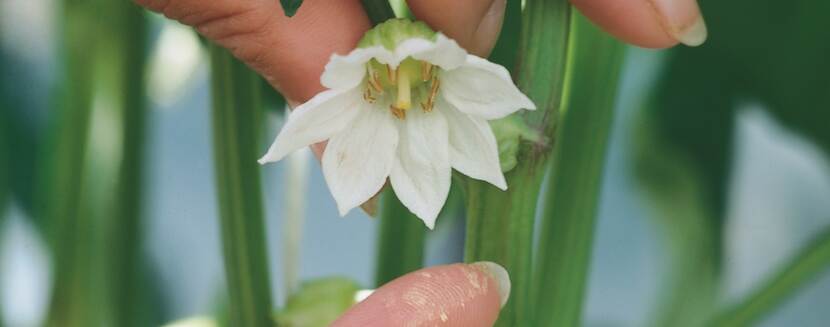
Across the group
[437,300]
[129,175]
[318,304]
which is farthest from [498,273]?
[129,175]

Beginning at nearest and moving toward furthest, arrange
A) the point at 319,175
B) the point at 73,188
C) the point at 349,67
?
1. the point at 349,67
2. the point at 73,188
3. the point at 319,175

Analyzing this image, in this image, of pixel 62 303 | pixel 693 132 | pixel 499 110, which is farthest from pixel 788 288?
pixel 62 303

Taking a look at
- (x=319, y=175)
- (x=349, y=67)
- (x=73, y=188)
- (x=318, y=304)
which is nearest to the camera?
(x=349, y=67)

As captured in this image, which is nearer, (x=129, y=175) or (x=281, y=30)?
(x=281, y=30)

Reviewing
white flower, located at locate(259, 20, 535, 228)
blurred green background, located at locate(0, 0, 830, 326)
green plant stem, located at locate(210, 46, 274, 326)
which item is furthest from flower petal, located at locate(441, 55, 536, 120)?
blurred green background, located at locate(0, 0, 830, 326)

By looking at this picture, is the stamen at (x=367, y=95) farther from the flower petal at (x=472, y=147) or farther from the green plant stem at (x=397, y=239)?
the green plant stem at (x=397, y=239)

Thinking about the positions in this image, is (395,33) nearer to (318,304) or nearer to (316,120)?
(316,120)

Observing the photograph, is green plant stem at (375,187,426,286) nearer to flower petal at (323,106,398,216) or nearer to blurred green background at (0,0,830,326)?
blurred green background at (0,0,830,326)

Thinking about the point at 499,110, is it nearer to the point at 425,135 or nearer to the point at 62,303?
the point at 425,135
